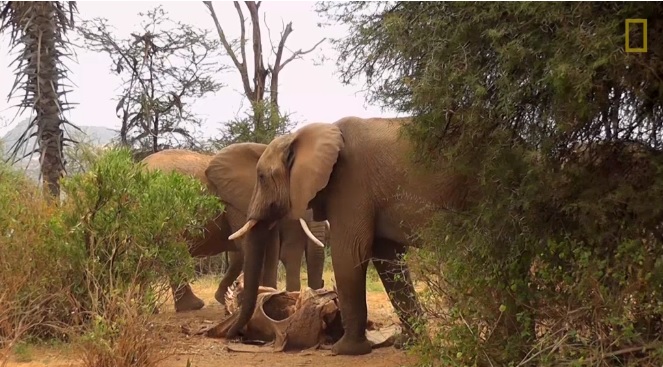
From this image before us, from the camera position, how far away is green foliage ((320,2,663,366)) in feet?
15.3

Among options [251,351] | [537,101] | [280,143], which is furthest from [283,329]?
[537,101]

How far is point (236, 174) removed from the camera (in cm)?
1046

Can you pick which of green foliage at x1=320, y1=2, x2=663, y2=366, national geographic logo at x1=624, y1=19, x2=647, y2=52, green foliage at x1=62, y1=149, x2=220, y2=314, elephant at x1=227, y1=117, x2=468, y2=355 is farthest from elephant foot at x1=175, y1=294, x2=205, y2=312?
national geographic logo at x1=624, y1=19, x2=647, y2=52

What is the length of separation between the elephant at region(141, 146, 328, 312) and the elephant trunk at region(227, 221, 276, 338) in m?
1.74

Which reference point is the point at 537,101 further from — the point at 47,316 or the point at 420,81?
the point at 47,316

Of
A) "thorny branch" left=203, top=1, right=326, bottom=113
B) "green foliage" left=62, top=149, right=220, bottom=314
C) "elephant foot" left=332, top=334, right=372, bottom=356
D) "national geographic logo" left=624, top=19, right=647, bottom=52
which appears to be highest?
"thorny branch" left=203, top=1, right=326, bottom=113

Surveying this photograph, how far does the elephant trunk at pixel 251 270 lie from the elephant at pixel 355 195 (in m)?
0.40

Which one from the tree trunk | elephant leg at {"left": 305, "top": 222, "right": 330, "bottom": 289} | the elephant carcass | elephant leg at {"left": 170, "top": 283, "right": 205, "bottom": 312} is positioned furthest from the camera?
the tree trunk

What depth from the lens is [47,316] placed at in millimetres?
8039

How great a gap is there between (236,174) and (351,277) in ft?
10.3

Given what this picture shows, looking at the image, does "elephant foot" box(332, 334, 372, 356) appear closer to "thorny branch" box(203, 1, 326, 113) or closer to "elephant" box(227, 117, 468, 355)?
"elephant" box(227, 117, 468, 355)

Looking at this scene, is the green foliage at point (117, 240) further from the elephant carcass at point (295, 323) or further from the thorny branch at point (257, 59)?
the thorny branch at point (257, 59)

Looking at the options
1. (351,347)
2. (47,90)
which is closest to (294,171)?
(351,347)

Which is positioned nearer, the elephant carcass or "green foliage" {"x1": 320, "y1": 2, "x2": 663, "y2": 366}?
"green foliage" {"x1": 320, "y1": 2, "x2": 663, "y2": 366}
